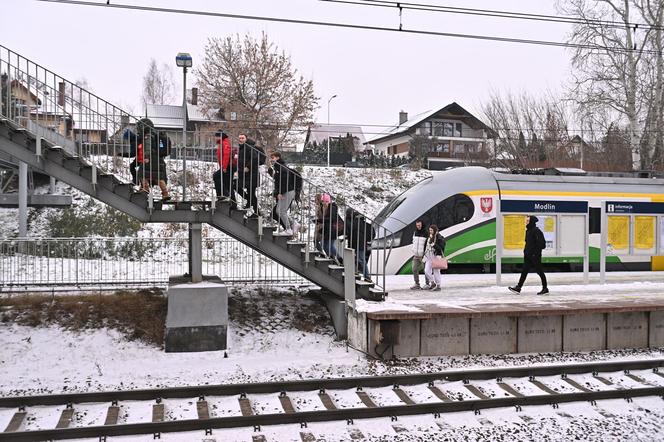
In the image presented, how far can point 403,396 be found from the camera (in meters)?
8.09

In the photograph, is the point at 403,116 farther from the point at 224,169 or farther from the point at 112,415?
the point at 112,415

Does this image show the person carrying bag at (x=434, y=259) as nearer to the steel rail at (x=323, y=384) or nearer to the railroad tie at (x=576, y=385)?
the steel rail at (x=323, y=384)

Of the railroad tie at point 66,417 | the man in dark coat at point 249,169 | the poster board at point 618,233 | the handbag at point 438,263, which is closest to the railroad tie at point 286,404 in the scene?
the railroad tie at point 66,417

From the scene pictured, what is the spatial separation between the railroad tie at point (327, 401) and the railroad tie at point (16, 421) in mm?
3528

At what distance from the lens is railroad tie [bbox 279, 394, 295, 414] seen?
7.48m

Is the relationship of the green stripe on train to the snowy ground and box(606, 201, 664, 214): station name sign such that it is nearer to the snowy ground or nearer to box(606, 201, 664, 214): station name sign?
box(606, 201, 664, 214): station name sign

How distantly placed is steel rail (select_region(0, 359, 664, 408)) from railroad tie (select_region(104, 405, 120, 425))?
32 cm

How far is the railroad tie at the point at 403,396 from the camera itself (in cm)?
784

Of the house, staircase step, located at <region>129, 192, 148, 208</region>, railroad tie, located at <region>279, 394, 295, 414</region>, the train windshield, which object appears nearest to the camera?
railroad tie, located at <region>279, 394, 295, 414</region>

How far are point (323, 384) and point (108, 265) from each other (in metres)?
8.92

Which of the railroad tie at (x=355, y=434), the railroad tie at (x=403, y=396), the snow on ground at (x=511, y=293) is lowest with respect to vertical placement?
the railroad tie at (x=355, y=434)

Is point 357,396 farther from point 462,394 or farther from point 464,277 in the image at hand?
point 464,277

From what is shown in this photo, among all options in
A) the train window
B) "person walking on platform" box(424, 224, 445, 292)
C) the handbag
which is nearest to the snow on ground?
"person walking on platform" box(424, 224, 445, 292)

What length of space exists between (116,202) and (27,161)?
155 cm
